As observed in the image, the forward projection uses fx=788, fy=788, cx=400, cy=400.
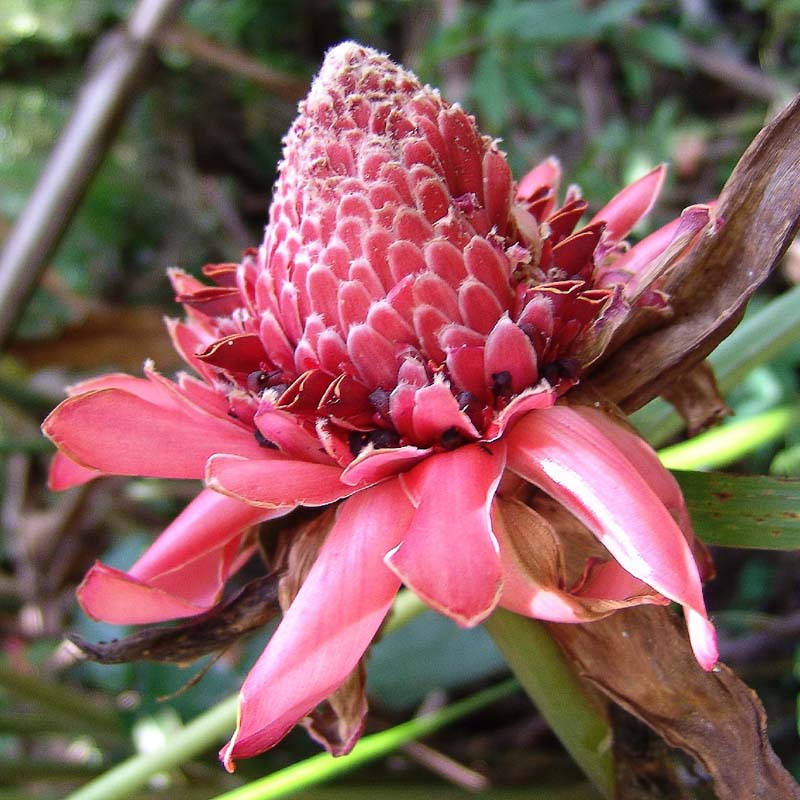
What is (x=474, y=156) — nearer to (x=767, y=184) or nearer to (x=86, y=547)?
(x=767, y=184)

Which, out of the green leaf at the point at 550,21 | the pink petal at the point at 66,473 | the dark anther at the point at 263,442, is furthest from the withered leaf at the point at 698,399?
the green leaf at the point at 550,21

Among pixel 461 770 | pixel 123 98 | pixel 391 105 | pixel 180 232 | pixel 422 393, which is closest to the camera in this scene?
A: pixel 422 393

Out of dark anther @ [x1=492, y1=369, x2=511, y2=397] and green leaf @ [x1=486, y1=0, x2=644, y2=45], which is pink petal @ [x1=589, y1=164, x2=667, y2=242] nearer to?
dark anther @ [x1=492, y1=369, x2=511, y2=397]

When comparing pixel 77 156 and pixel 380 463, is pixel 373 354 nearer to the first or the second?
pixel 380 463

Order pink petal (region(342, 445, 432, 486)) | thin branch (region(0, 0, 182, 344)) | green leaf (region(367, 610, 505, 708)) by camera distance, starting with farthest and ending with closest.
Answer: thin branch (region(0, 0, 182, 344))
green leaf (region(367, 610, 505, 708))
pink petal (region(342, 445, 432, 486))

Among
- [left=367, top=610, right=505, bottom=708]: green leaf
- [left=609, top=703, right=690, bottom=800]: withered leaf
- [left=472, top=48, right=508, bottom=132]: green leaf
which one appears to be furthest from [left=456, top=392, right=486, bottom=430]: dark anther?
[left=472, top=48, right=508, bottom=132]: green leaf

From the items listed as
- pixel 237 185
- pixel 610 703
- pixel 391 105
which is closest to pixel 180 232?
pixel 237 185

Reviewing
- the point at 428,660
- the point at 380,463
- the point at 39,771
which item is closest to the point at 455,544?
the point at 380,463
